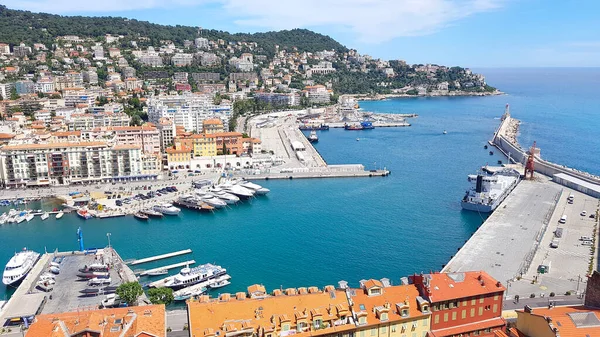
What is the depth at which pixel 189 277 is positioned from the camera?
26.5 metres

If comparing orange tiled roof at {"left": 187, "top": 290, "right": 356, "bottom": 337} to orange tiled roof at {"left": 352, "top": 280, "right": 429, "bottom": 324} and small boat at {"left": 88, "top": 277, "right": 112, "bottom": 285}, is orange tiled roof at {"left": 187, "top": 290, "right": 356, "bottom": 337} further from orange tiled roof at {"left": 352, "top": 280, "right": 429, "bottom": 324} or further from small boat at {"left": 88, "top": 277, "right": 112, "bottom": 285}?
small boat at {"left": 88, "top": 277, "right": 112, "bottom": 285}

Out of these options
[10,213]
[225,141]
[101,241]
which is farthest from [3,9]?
[101,241]

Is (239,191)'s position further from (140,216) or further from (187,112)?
(187,112)

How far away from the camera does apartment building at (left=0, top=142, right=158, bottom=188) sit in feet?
148

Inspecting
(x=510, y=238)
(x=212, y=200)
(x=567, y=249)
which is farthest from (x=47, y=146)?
(x=567, y=249)

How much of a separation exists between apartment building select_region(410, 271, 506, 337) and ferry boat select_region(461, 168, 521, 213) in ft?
75.1

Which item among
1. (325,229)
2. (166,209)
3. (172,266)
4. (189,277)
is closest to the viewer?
(189,277)

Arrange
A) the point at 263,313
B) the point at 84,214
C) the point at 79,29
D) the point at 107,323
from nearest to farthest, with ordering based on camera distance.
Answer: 1. the point at 107,323
2. the point at 263,313
3. the point at 84,214
4. the point at 79,29

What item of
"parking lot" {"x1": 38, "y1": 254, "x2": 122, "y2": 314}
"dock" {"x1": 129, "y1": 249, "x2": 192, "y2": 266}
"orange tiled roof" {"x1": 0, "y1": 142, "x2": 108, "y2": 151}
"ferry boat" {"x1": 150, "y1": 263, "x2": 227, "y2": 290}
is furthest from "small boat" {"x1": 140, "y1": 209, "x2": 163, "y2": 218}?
"orange tiled roof" {"x1": 0, "y1": 142, "x2": 108, "y2": 151}

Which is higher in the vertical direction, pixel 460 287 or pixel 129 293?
pixel 460 287

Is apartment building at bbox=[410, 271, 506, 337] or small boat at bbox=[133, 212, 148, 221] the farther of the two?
small boat at bbox=[133, 212, 148, 221]

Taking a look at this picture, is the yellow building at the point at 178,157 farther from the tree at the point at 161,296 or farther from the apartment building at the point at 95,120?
the tree at the point at 161,296

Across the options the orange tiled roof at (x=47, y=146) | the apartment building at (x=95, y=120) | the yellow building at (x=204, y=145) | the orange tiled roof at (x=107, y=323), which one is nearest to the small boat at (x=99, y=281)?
the orange tiled roof at (x=107, y=323)

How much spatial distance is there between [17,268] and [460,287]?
2429cm
